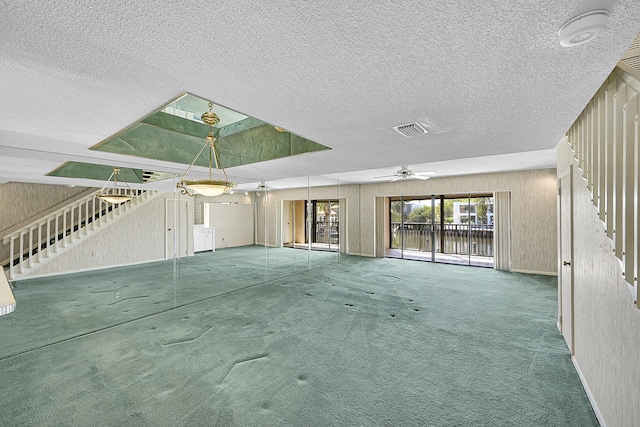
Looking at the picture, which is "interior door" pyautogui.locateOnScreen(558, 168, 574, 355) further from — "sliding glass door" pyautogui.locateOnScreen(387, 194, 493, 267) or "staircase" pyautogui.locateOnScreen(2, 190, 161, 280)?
"staircase" pyautogui.locateOnScreen(2, 190, 161, 280)

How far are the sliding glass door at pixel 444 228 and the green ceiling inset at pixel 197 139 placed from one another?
233 inches

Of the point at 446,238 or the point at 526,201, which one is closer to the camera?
the point at 526,201

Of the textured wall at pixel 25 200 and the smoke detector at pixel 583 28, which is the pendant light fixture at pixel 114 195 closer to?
the textured wall at pixel 25 200

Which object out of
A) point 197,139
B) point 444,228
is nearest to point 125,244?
point 197,139

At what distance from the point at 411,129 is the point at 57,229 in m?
8.36

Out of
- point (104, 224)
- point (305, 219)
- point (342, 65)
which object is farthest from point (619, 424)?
point (305, 219)

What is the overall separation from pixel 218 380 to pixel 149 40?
268 cm

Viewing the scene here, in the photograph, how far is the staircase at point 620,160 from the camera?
1.47 m

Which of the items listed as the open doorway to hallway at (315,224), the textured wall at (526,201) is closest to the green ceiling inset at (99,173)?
the open doorway to hallway at (315,224)

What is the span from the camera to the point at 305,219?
39.8ft

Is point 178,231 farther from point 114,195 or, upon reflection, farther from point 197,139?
point 197,139

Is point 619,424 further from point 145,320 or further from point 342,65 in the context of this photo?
point 145,320

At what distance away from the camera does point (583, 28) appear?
1129 millimetres

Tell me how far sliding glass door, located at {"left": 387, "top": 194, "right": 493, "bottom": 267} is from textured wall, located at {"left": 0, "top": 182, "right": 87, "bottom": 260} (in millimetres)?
9648
